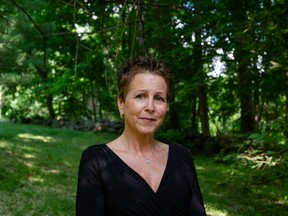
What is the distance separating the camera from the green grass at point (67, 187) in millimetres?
5406

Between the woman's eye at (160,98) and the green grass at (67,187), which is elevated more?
the woman's eye at (160,98)

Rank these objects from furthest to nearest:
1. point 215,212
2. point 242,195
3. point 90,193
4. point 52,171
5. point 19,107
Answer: point 19,107, point 52,171, point 242,195, point 215,212, point 90,193

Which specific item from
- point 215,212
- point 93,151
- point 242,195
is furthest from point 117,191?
point 242,195

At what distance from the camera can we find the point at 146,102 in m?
1.90

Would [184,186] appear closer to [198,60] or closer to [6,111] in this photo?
[198,60]

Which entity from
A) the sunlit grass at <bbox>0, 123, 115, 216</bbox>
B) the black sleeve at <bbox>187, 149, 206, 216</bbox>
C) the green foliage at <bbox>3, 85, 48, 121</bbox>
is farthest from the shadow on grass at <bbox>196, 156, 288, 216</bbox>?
the green foliage at <bbox>3, 85, 48, 121</bbox>

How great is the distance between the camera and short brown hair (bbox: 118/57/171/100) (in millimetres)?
1937

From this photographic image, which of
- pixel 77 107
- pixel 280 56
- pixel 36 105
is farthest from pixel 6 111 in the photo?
pixel 280 56

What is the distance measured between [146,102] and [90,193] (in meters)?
0.52

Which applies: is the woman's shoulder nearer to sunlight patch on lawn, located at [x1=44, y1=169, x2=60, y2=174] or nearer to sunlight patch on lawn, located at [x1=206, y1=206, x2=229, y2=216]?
sunlight patch on lawn, located at [x1=206, y1=206, x2=229, y2=216]

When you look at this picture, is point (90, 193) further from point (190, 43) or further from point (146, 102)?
point (190, 43)

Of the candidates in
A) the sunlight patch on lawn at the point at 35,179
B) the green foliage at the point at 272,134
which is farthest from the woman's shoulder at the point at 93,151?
the sunlight patch on lawn at the point at 35,179

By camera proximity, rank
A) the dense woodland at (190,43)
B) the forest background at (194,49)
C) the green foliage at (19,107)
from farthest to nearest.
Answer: the green foliage at (19,107) < the forest background at (194,49) < the dense woodland at (190,43)

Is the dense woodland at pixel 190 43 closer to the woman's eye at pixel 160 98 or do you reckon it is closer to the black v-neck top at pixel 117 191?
the woman's eye at pixel 160 98
